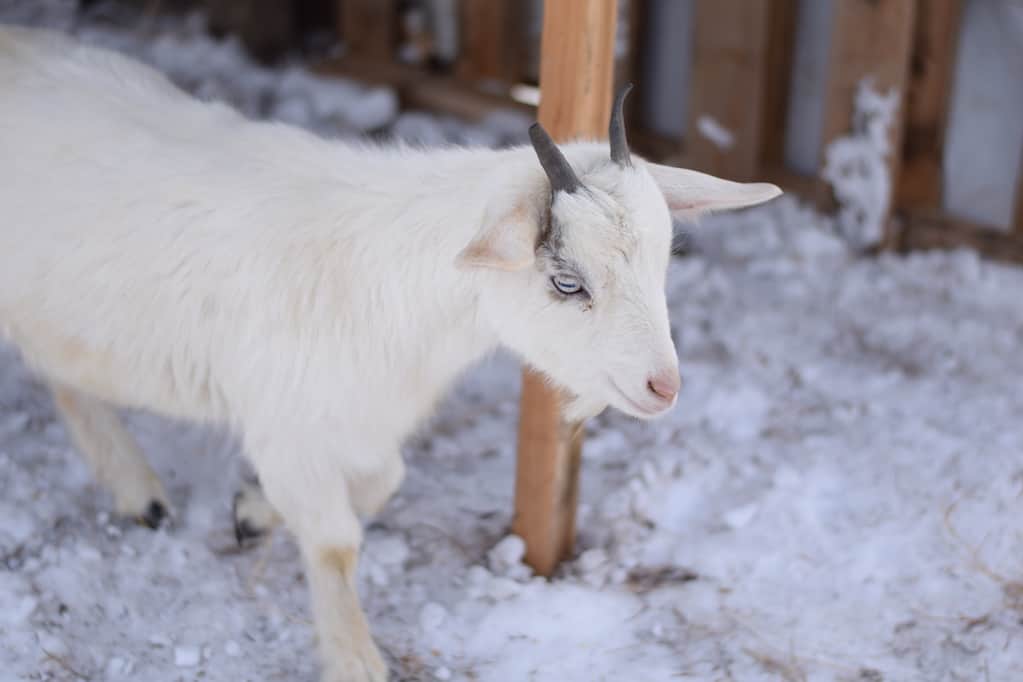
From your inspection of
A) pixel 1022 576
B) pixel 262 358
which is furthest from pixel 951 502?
pixel 262 358

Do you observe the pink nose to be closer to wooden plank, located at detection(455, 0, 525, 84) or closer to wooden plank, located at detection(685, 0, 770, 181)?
wooden plank, located at detection(685, 0, 770, 181)

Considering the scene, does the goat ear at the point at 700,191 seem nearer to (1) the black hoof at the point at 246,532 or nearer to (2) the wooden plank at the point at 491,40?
Result: (1) the black hoof at the point at 246,532

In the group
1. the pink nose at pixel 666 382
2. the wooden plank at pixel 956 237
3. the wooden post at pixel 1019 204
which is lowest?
the wooden plank at pixel 956 237

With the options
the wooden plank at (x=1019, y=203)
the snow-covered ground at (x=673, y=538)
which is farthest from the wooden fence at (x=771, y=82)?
the snow-covered ground at (x=673, y=538)

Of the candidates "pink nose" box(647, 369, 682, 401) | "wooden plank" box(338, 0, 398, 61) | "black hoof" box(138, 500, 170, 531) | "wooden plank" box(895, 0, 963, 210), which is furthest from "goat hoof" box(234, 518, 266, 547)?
"wooden plank" box(338, 0, 398, 61)

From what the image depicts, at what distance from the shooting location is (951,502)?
3.67 m

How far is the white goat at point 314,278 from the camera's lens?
261cm

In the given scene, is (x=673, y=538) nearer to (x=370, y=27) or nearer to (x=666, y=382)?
(x=666, y=382)

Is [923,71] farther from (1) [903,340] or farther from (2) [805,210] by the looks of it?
(1) [903,340]

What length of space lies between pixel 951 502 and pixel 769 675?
964mm

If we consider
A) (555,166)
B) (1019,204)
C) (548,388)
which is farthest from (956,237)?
(555,166)

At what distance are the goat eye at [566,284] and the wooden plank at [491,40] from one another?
12.8 ft

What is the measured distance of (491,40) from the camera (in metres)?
6.30

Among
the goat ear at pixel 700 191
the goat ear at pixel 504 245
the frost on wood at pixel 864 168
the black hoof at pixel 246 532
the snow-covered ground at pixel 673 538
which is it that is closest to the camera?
the goat ear at pixel 504 245
